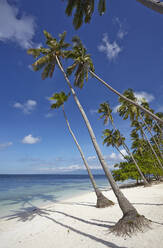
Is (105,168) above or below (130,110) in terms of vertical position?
below

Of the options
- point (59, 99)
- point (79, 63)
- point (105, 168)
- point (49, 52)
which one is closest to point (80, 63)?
point (79, 63)

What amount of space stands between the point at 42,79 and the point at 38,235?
10644 millimetres

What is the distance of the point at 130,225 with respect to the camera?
4668 mm

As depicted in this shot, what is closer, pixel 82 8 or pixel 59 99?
pixel 82 8

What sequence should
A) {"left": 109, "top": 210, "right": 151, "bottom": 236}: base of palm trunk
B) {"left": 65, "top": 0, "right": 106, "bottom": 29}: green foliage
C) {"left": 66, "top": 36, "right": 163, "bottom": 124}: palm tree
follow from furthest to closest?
{"left": 66, "top": 36, "right": 163, "bottom": 124}: palm tree < {"left": 65, "top": 0, "right": 106, "bottom": 29}: green foliage < {"left": 109, "top": 210, "right": 151, "bottom": 236}: base of palm trunk

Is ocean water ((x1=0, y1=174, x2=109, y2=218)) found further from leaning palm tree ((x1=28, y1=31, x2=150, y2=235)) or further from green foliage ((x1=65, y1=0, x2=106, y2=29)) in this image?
green foliage ((x1=65, y1=0, x2=106, y2=29))

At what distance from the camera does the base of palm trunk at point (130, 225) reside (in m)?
4.53

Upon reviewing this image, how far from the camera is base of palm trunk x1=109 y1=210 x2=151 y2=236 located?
178 inches

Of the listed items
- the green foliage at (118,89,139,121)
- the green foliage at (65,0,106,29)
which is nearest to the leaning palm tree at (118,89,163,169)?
the green foliage at (118,89,139,121)

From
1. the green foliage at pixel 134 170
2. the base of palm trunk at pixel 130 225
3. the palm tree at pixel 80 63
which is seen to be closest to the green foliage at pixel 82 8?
the palm tree at pixel 80 63

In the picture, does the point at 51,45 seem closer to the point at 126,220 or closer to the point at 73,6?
the point at 73,6

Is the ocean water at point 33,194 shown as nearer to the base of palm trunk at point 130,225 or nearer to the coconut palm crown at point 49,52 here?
the base of palm trunk at point 130,225

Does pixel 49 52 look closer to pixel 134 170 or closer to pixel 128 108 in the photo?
pixel 128 108

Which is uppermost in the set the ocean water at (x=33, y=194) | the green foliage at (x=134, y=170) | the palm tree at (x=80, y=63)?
the palm tree at (x=80, y=63)
